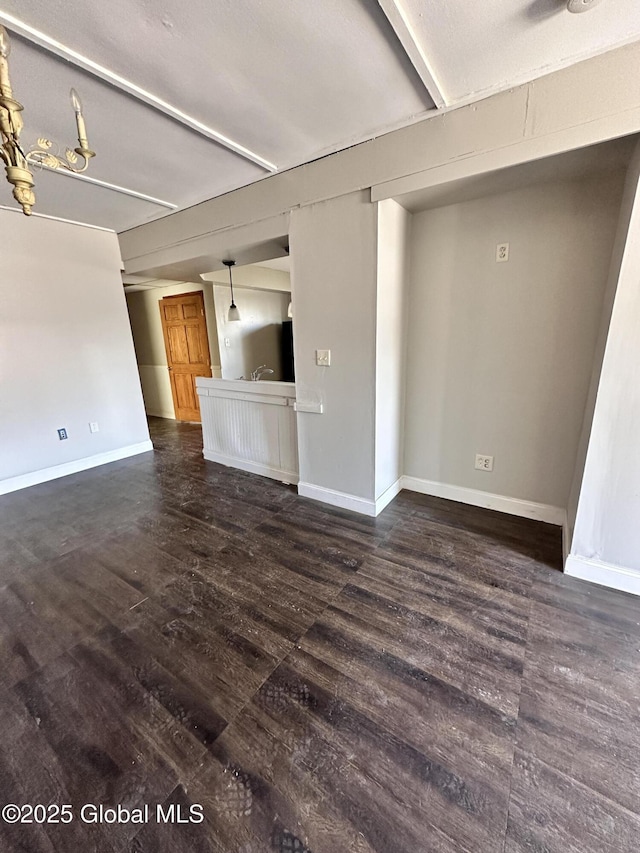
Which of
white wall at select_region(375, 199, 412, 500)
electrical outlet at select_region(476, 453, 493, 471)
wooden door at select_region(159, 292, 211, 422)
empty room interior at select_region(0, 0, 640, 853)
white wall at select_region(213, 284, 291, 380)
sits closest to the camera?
empty room interior at select_region(0, 0, 640, 853)

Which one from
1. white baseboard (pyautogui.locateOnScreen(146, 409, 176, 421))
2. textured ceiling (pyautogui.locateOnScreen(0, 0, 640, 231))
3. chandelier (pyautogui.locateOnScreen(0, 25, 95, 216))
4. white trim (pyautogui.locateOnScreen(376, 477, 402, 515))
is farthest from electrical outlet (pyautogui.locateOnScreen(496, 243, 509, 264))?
white baseboard (pyautogui.locateOnScreen(146, 409, 176, 421))

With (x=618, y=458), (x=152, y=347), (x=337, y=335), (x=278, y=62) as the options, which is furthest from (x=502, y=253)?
(x=152, y=347)

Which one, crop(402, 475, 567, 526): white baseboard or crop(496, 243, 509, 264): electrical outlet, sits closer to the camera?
crop(496, 243, 509, 264): electrical outlet

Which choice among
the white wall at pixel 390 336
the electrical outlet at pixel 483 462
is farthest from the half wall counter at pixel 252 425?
the electrical outlet at pixel 483 462

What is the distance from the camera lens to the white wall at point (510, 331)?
6.78 ft

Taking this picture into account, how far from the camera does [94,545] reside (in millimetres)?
2389

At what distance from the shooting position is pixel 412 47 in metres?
1.40

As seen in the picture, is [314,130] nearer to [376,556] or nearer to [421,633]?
[376,556]

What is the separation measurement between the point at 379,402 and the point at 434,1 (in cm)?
182

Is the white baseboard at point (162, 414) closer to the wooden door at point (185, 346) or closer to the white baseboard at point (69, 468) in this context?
the wooden door at point (185, 346)

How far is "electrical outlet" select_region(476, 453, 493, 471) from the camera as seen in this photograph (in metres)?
2.60

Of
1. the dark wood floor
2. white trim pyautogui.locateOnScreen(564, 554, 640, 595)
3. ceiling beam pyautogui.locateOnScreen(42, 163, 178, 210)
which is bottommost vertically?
the dark wood floor

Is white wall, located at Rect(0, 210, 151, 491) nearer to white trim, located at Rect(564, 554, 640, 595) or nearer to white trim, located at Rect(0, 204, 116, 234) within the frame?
white trim, located at Rect(0, 204, 116, 234)

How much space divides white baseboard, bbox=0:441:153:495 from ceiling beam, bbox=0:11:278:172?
329 centimetres
